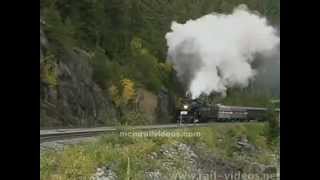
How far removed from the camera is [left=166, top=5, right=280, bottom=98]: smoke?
499 cm

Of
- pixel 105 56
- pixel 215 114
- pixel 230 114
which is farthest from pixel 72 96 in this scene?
pixel 230 114

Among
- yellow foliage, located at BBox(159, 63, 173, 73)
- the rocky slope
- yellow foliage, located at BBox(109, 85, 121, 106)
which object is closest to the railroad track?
the rocky slope

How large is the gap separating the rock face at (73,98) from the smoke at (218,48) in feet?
2.32

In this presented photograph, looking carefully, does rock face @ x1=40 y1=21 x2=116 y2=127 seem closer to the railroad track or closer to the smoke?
the railroad track

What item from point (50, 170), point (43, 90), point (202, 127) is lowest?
point (50, 170)

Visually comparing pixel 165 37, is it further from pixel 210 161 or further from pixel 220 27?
pixel 210 161

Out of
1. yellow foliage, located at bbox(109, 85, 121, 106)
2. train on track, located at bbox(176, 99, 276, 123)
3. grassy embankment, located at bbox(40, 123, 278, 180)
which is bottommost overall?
grassy embankment, located at bbox(40, 123, 278, 180)

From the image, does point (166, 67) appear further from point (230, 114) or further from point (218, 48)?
point (230, 114)

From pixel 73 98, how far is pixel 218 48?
1.30m

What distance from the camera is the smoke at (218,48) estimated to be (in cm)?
499

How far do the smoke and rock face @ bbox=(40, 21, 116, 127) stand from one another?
71 centimetres

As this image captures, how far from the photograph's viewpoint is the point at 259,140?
16.3 feet
